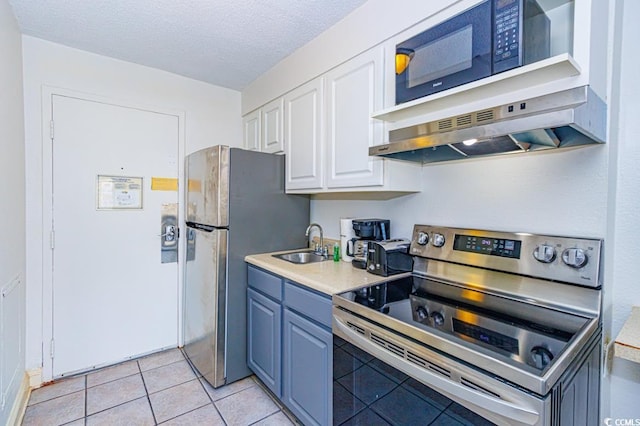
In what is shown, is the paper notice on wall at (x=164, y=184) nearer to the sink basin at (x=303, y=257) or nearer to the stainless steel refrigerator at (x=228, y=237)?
the stainless steel refrigerator at (x=228, y=237)

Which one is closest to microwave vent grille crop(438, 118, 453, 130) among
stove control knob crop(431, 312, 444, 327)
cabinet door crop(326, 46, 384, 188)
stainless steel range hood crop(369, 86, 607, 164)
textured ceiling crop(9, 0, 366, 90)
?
stainless steel range hood crop(369, 86, 607, 164)

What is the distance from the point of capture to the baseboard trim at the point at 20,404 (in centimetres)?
169

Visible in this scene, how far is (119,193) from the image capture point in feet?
7.80

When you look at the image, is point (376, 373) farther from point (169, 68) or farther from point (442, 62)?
point (169, 68)

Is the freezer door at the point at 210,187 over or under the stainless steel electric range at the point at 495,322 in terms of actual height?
over

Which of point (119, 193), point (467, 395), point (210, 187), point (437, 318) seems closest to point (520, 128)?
point (437, 318)

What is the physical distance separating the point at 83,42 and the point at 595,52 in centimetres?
282

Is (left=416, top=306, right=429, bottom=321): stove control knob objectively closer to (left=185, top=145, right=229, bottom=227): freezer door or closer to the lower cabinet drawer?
the lower cabinet drawer

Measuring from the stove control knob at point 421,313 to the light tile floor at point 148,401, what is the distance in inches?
43.8

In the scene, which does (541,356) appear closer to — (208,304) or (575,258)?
(575,258)

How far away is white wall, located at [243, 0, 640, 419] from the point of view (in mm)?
1134

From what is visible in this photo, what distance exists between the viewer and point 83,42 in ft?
7.01

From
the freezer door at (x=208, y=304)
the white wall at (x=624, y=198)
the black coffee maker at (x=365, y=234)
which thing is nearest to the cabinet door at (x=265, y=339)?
the freezer door at (x=208, y=304)

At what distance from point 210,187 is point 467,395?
1.83 metres
